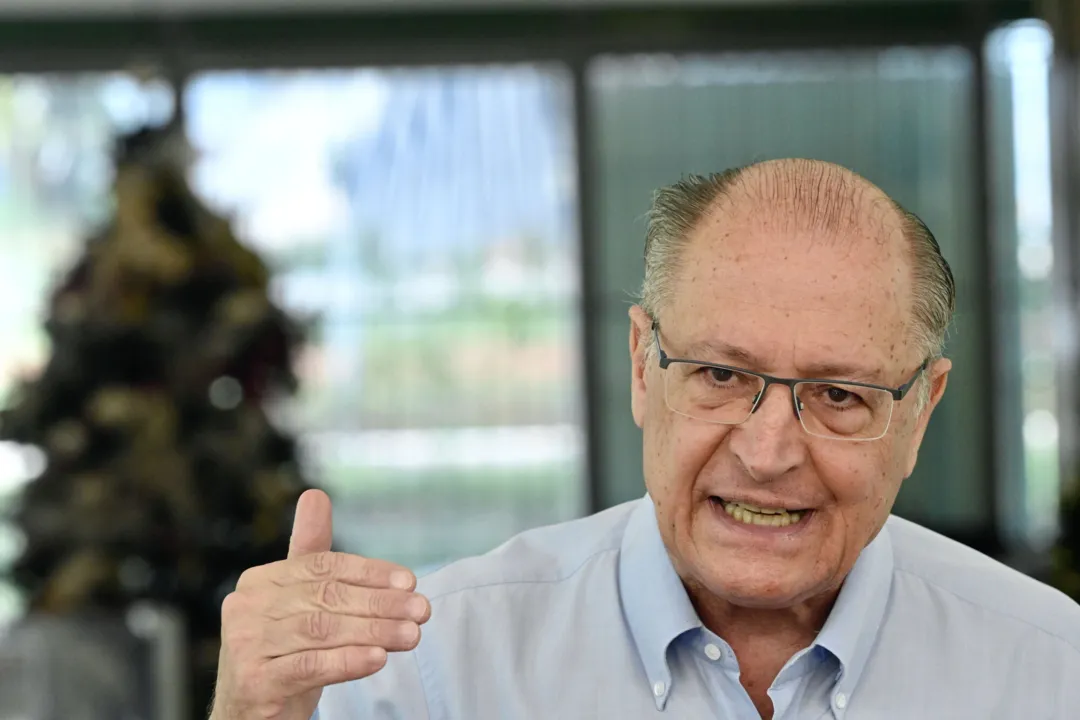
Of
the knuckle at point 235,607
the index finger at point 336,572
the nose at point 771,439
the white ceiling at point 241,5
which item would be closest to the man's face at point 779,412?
the nose at point 771,439

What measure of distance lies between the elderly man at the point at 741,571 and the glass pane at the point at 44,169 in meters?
4.36

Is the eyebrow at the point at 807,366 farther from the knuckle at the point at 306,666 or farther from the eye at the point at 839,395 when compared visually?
the knuckle at the point at 306,666

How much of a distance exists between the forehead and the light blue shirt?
0.27 meters

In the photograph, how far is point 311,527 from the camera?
1112 millimetres

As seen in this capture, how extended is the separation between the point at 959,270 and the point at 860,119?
2.58 ft

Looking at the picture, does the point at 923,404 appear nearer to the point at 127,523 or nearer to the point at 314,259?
the point at 127,523

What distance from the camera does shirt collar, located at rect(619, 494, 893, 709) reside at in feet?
4.16

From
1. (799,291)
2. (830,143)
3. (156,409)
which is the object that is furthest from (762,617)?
(830,143)

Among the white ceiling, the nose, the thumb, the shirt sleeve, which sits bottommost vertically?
the shirt sleeve

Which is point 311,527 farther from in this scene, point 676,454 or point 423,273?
point 423,273

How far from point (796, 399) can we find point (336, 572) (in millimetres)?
460

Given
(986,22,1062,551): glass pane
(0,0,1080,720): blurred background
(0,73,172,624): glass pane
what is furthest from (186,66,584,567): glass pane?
(986,22,1062,551): glass pane

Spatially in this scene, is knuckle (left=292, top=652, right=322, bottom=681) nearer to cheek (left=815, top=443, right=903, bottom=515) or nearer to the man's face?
the man's face

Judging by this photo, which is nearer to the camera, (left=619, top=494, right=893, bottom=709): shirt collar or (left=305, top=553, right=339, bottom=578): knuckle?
(left=305, top=553, right=339, bottom=578): knuckle
